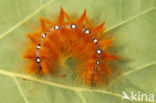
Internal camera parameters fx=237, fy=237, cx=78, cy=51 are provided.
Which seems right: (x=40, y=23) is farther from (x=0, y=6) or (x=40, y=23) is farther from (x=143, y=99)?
(x=143, y=99)

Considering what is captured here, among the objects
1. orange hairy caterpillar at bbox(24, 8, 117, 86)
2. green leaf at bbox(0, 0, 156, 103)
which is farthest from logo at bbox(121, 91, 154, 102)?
orange hairy caterpillar at bbox(24, 8, 117, 86)

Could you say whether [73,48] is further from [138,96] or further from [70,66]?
[138,96]

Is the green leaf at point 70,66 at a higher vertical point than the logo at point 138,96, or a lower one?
higher

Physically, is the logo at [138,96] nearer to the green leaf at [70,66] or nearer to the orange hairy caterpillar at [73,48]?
the green leaf at [70,66]

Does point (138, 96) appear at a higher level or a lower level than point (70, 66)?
lower

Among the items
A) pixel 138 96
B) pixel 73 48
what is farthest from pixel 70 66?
pixel 138 96

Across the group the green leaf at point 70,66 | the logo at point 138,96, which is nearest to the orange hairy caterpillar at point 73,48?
the green leaf at point 70,66
